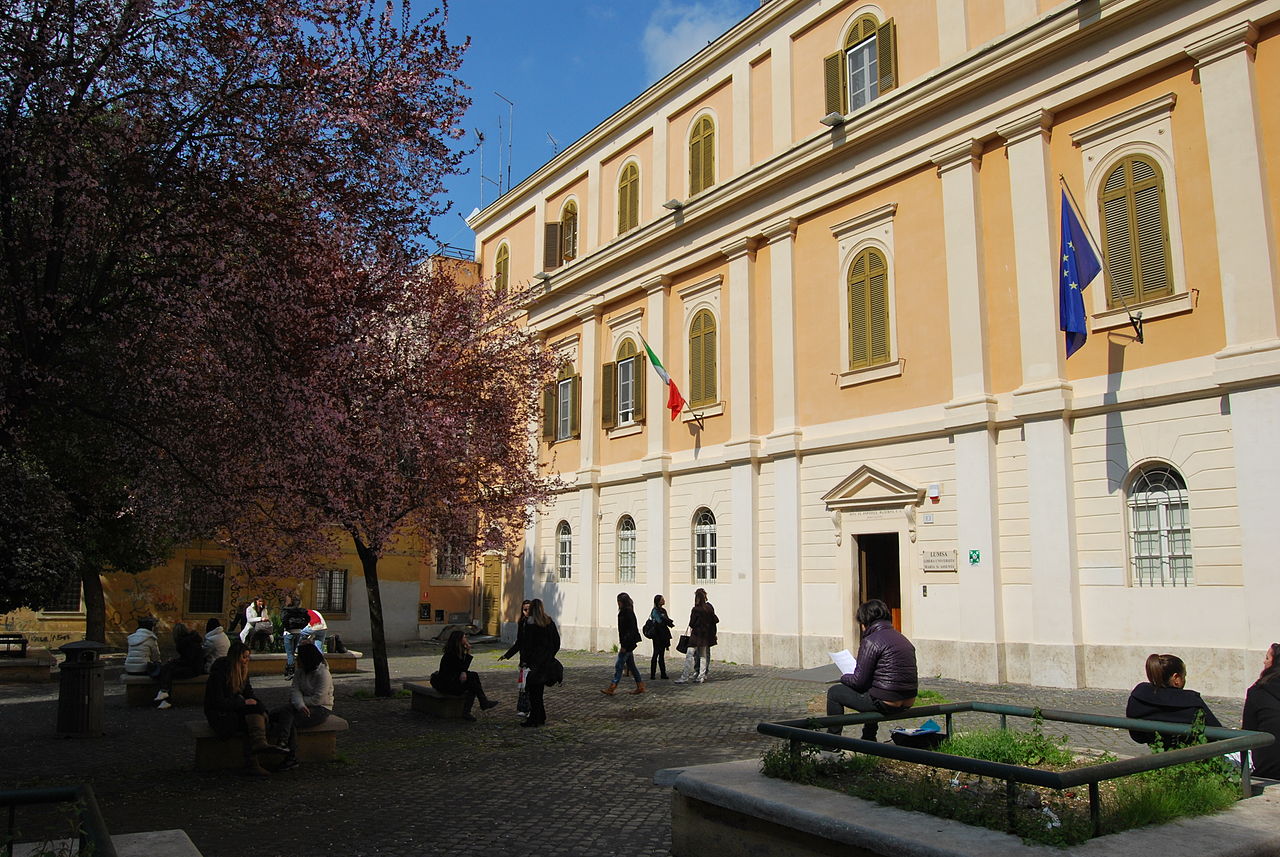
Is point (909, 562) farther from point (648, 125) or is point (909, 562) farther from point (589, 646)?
point (648, 125)

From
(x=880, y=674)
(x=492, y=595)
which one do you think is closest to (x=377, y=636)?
(x=880, y=674)

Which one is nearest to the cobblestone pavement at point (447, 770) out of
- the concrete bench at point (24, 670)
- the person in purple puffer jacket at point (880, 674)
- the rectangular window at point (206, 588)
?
the person in purple puffer jacket at point (880, 674)

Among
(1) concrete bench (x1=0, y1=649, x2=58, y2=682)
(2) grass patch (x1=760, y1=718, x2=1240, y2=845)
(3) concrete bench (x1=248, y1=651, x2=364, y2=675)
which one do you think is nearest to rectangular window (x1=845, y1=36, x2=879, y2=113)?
(3) concrete bench (x1=248, y1=651, x2=364, y2=675)

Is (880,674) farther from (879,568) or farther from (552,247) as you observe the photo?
(552,247)

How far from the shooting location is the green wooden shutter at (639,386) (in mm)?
24812

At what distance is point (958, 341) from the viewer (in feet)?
55.3

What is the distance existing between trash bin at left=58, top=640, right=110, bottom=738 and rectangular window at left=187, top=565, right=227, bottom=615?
60.1ft

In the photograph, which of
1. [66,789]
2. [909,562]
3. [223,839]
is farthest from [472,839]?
[909,562]

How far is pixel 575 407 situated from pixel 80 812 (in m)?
23.7

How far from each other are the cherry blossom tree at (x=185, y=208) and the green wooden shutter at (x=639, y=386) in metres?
15.3

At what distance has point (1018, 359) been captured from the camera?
16234mm

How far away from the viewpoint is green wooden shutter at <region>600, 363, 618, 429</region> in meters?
26.0

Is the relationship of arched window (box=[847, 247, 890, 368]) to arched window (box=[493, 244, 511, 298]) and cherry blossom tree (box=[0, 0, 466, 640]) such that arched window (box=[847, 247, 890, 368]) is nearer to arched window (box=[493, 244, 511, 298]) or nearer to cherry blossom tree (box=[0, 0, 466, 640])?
cherry blossom tree (box=[0, 0, 466, 640])

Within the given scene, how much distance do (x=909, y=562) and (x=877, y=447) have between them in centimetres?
226
